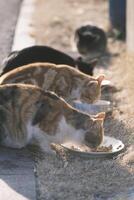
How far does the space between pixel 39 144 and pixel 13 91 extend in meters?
0.53


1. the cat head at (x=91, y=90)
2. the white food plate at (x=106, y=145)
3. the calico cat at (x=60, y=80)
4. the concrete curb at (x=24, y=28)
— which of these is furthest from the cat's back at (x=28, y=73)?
the concrete curb at (x=24, y=28)

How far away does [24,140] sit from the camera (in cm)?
643

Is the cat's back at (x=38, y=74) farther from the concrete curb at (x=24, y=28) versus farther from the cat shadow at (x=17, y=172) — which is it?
the concrete curb at (x=24, y=28)

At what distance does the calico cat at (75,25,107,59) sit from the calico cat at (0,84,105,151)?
4.16 meters

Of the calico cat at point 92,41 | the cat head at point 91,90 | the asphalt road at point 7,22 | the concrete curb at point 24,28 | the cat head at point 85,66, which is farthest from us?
the calico cat at point 92,41

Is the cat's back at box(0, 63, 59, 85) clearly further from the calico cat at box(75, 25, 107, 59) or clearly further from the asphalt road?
the calico cat at box(75, 25, 107, 59)

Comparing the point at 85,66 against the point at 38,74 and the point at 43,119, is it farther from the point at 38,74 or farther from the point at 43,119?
the point at 43,119

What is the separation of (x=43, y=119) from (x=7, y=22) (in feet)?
19.0

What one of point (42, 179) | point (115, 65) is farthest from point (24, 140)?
point (115, 65)

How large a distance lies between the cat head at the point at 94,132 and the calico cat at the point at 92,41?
4199 millimetres

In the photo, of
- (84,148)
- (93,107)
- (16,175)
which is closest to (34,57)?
(93,107)

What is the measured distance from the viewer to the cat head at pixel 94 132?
629 cm

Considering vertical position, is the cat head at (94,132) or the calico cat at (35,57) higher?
the calico cat at (35,57)

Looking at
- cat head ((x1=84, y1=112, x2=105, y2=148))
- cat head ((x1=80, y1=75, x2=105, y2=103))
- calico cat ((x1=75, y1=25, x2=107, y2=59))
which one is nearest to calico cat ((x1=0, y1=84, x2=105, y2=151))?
cat head ((x1=84, y1=112, x2=105, y2=148))
